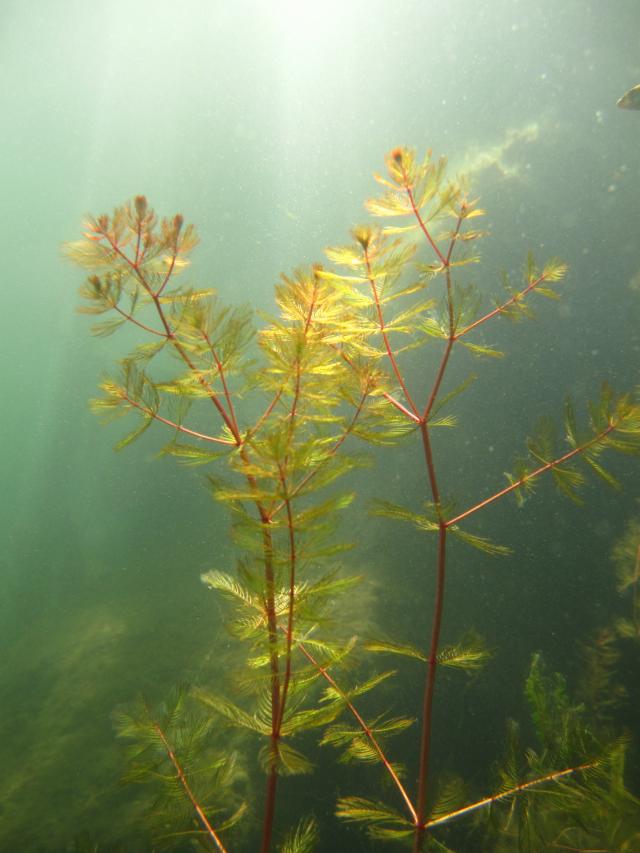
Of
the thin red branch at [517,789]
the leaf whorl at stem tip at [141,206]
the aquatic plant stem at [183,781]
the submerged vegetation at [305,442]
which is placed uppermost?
the leaf whorl at stem tip at [141,206]

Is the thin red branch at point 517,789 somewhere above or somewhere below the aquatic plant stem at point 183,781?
above

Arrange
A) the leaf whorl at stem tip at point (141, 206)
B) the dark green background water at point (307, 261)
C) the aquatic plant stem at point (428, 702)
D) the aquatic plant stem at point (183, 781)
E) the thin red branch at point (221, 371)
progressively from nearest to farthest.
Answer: the leaf whorl at stem tip at point (141, 206) < the thin red branch at point (221, 371) < the aquatic plant stem at point (428, 702) < the aquatic plant stem at point (183, 781) < the dark green background water at point (307, 261)

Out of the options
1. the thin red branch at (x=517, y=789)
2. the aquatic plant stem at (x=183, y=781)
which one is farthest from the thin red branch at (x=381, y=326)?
the aquatic plant stem at (x=183, y=781)

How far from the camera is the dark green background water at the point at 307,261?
21.8ft

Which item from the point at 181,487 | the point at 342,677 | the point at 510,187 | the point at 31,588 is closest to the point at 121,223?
the point at 342,677

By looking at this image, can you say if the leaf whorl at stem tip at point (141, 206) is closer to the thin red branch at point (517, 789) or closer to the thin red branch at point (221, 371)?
the thin red branch at point (221, 371)

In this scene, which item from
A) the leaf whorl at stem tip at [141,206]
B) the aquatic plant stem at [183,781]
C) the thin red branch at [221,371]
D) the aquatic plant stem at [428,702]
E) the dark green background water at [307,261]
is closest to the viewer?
the leaf whorl at stem tip at [141,206]

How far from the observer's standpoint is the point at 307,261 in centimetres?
728

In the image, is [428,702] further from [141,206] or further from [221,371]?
[141,206]

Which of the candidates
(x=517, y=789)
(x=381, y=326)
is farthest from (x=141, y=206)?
(x=517, y=789)

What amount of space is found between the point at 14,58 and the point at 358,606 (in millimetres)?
50704

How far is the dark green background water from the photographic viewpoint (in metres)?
6.65

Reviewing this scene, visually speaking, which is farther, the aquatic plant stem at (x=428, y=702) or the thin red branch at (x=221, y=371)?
the aquatic plant stem at (x=428, y=702)

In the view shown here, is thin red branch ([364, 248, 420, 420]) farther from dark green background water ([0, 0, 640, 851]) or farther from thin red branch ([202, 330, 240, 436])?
dark green background water ([0, 0, 640, 851])
